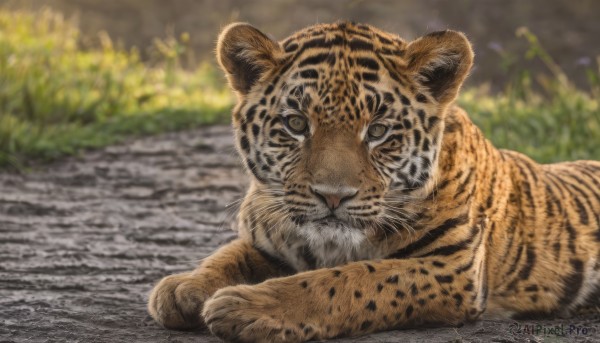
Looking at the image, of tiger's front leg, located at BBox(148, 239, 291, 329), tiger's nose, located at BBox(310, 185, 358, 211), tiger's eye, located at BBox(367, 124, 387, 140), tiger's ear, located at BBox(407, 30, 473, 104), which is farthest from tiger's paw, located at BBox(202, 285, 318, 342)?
tiger's ear, located at BBox(407, 30, 473, 104)

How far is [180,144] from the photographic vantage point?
1044cm

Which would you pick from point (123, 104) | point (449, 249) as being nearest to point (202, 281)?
point (449, 249)

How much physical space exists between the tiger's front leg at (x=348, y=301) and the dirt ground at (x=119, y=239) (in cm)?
8

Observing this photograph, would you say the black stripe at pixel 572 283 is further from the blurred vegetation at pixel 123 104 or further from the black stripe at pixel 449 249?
the blurred vegetation at pixel 123 104

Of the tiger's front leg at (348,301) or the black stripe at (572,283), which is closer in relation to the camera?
the tiger's front leg at (348,301)

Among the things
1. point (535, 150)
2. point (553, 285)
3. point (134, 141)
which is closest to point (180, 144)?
point (134, 141)

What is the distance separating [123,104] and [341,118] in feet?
24.6

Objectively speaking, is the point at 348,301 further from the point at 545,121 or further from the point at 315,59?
the point at 545,121

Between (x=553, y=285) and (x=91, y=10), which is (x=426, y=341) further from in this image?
(x=91, y=10)

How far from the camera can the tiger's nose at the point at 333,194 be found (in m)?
4.27

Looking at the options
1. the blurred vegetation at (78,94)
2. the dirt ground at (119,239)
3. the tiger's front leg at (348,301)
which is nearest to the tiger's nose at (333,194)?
the tiger's front leg at (348,301)

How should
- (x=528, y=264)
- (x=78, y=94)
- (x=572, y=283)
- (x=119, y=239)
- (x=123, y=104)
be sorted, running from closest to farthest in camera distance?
(x=528, y=264), (x=572, y=283), (x=119, y=239), (x=78, y=94), (x=123, y=104)

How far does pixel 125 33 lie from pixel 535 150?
39.1 ft

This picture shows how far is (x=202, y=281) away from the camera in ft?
15.4
